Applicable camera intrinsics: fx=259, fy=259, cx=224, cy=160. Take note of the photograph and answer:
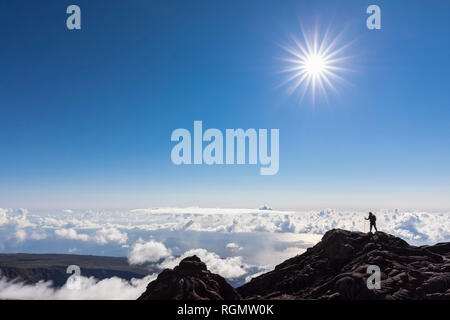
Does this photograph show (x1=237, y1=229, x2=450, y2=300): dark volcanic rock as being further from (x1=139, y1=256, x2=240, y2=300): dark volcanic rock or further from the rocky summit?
(x1=139, y1=256, x2=240, y2=300): dark volcanic rock

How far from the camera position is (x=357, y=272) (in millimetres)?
55500

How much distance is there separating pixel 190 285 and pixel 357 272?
117ft

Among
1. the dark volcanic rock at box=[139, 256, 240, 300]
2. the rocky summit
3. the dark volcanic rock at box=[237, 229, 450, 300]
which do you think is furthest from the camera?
the dark volcanic rock at box=[237, 229, 450, 300]

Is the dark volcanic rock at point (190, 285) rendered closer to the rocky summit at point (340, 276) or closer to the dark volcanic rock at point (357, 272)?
the rocky summit at point (340, 276)

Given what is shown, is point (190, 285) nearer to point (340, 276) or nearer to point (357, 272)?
point (340, 276)

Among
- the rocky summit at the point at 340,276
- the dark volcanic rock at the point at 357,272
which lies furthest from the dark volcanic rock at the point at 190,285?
the dark volcanic rock at the point at 357,272

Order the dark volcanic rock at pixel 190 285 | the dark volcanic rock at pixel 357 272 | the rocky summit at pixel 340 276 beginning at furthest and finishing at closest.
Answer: the dark volcanic rock at pixel 357 272
the rocky summit at pixel 340 276
the dark volcanic rock at pixel 190 285

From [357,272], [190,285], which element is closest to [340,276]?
[357,272]

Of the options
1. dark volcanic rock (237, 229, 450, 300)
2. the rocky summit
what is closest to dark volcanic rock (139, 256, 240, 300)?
the rocky summit

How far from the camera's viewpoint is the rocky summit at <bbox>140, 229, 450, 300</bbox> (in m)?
49.6

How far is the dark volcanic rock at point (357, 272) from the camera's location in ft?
166
